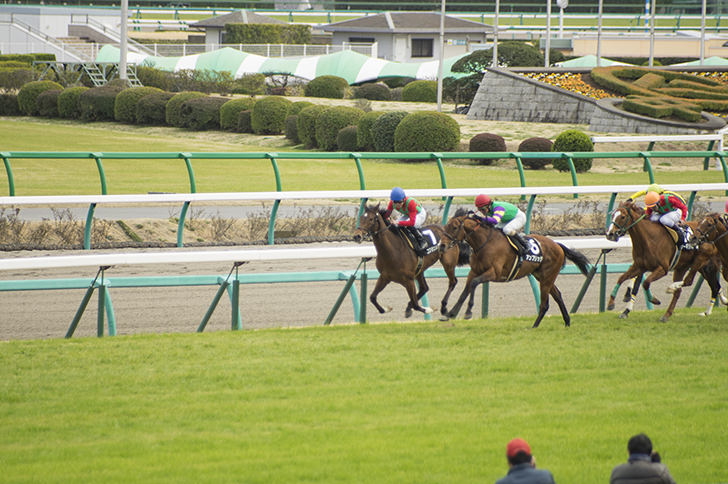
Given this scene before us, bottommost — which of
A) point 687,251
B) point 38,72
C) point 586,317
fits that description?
point 586,317

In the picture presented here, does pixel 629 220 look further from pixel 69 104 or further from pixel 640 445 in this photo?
pixel 69 104

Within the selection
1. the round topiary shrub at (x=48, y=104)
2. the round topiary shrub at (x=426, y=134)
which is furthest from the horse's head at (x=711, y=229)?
the round topiary shrub at (x=48, y=104)

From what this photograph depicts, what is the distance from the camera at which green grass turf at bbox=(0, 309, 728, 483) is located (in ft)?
15.0

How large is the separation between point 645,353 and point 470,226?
1.74 m

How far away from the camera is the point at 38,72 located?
33.2 metres

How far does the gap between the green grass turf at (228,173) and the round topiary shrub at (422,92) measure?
11.7 metres

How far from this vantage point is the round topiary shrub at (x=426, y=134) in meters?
21.1

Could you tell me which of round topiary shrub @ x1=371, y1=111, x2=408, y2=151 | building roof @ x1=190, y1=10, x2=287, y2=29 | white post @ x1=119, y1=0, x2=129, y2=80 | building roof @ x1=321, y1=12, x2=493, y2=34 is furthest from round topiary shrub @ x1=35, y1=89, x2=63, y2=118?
building roof @ x1=190, y1=10, x2=287, y2=29

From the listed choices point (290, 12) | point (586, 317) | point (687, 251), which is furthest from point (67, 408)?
point (290, 12)

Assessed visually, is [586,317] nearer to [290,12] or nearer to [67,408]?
[67,408]

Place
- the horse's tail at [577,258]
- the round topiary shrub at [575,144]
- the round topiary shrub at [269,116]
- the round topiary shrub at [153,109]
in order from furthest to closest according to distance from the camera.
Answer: the round topiary shrub at [153,109], the round topiary shrub at [269,116], the round topiary shrub at [575,144], the horse's tail at [577,258]

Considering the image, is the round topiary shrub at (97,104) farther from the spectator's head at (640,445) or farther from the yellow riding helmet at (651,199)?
the spectator's head at (640,445)

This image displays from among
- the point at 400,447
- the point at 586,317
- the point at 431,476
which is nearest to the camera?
the point at 431,476

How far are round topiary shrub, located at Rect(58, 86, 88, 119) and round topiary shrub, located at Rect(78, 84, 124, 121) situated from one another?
249 millimetres
